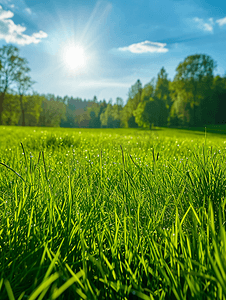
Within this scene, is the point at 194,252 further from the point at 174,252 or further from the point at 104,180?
the point at 104,180

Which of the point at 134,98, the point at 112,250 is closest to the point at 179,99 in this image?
the point at 134,98

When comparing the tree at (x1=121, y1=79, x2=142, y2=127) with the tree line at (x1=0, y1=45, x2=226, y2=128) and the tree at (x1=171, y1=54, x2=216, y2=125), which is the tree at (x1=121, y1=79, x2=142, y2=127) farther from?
the tree at (x1=171, y1=54, x2=216, y2=125)

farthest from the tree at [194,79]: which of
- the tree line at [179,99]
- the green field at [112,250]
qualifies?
the green field at [112,250]

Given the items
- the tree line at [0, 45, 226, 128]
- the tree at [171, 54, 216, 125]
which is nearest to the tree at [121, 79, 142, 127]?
the tree line at [0, 45, 226, 128]

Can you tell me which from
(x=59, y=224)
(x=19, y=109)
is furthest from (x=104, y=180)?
(x=19, y=109)

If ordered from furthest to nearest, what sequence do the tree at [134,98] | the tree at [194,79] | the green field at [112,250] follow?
the tree at [134,98]
the tree at [194,79]
the green field at [112,250]

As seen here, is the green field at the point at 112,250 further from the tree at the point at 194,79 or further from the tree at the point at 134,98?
the tree at the point at 134,98

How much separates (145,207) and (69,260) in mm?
650

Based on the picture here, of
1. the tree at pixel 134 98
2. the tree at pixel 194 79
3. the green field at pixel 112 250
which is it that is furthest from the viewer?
the tree at pixel 134 98

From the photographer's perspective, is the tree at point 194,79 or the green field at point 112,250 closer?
the green field at point 112,250

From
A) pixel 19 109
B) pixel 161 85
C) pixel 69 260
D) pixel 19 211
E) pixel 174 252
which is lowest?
pixel 69 260

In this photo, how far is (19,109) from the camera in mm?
51000

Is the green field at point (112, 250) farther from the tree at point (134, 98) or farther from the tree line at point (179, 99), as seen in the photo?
the tree at point (134, 98)

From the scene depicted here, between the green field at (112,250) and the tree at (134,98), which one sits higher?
the tree at (134,98)
